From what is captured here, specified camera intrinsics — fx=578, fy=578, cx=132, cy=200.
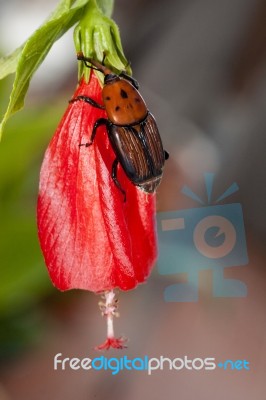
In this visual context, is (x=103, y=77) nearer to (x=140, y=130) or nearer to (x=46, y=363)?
(x=140, y=130)

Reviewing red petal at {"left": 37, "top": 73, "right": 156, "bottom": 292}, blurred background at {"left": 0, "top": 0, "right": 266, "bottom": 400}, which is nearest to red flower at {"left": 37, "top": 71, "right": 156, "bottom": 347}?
red petal at {"left": 37, "top": 73, "right": 156, "bottom": 292}

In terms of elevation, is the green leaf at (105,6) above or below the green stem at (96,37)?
above

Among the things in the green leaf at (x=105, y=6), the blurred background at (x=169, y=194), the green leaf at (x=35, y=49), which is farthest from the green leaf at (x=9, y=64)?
the blurred background at (x=169, y=194)

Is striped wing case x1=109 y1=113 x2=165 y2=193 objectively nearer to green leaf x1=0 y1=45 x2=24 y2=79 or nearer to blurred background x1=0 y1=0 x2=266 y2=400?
green leaf x1=0 y1=45 x2=24 y2=79

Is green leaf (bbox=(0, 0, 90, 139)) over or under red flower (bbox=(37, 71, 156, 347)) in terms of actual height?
over

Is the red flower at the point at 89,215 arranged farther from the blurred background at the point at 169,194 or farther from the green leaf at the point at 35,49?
the blurred background at the point at 169,194

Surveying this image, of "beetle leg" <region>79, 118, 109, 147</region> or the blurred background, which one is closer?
"beetle leg" <region>79, 118, 109, 147</region>

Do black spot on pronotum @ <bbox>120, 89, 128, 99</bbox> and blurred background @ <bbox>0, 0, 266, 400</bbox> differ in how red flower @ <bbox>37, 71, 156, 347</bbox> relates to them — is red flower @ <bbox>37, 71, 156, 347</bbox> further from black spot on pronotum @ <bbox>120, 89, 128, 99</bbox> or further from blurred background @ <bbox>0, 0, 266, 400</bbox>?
blurred background @ <bbox>0, 0, 266, 400</bbox>
